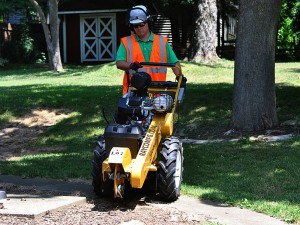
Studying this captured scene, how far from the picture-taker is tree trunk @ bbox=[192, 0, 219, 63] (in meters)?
26.8

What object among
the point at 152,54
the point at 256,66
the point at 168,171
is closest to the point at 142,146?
the point at 168,171

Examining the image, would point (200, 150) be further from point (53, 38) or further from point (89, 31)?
point (89, 31)

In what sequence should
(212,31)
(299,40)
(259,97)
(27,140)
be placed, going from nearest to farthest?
(259,97) < (27,140) < (212,31) < (299,40)

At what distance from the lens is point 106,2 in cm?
3306

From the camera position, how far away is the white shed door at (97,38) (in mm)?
33844

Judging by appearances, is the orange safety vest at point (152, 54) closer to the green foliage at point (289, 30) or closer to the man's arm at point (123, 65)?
the man's arm at point (123, 65)

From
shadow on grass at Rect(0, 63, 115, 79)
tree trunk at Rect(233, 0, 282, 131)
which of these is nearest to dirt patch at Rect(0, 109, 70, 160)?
tree trunk at Rect(233, 0, 282, 131)

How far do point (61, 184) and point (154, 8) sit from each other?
25348mm

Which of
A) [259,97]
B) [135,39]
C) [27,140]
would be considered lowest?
[27,140]

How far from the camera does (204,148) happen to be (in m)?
10.5

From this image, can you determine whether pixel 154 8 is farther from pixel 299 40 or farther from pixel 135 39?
pixel 135 39

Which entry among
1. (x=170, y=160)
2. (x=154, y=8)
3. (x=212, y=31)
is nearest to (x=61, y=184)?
(x=170, y=160)

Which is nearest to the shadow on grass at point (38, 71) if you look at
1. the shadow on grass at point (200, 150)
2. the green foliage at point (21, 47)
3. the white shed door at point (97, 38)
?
the green foliage at point (21, 47)

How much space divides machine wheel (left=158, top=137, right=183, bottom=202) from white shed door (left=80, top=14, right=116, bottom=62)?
27.0m
